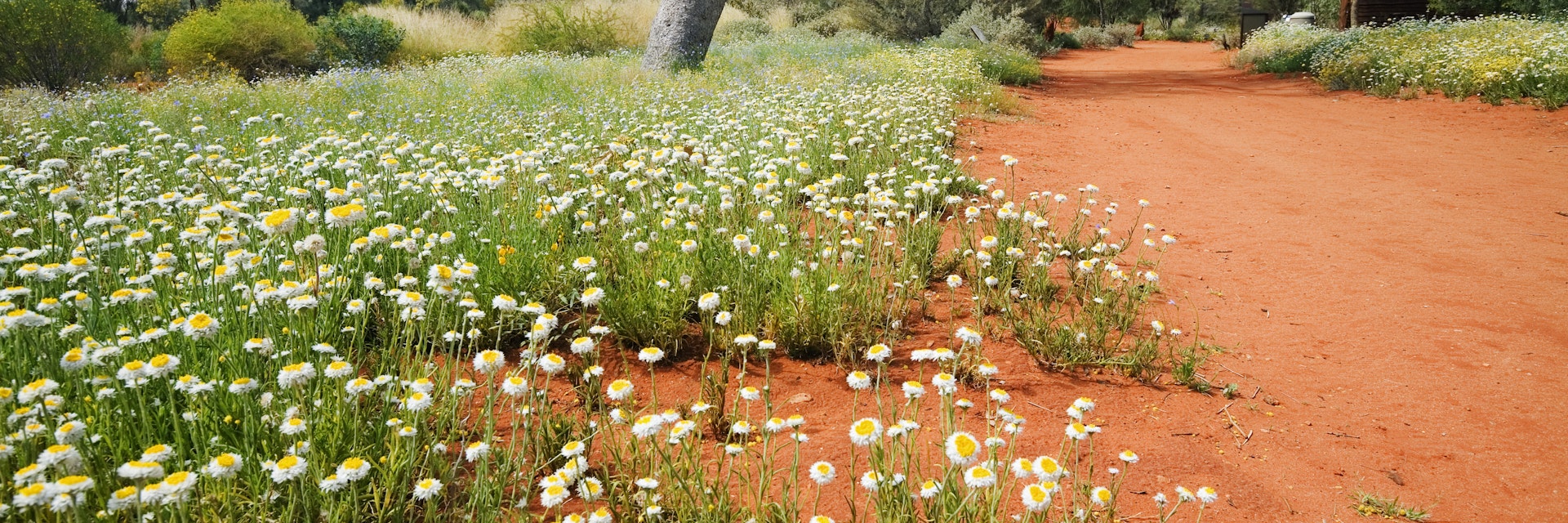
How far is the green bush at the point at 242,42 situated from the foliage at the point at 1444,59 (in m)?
19.8

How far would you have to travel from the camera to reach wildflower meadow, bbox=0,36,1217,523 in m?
2.03

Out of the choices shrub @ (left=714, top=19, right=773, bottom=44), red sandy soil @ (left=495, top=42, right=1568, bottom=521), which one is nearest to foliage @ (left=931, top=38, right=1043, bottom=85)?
shrub @ (left=714, top=19, right=773, bottom=44)

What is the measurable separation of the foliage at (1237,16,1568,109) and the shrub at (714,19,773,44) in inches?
460

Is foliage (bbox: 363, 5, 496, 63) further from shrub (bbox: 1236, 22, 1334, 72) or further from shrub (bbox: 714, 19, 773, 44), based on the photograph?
shrub (bbox: 1236, 22, 1334, 72)

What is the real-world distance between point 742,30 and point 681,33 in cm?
986

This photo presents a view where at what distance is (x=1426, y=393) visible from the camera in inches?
129

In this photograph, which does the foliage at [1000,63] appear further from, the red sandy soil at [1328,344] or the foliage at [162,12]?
the foliage at [162,12]

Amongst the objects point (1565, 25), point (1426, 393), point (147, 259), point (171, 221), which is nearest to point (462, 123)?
point (171, 221)

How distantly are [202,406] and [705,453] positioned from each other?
1400 mm

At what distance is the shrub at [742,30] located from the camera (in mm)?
21625

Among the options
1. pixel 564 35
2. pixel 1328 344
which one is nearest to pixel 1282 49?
pixel 564 35

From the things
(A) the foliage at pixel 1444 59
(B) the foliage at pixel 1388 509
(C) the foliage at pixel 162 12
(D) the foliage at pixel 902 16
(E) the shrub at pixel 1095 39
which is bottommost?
(B) the foliage at pixel 1388 509

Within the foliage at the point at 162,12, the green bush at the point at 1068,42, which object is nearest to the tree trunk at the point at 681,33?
the green bush at the point at 1068,42

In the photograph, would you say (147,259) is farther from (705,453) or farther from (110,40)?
(110,40)
